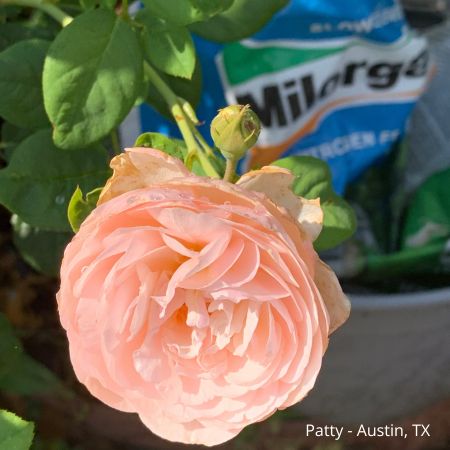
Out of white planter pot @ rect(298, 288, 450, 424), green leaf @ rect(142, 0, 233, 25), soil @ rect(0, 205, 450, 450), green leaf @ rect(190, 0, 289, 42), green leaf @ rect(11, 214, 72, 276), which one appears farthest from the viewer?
soil @ rect(0, 205, 450, 450)

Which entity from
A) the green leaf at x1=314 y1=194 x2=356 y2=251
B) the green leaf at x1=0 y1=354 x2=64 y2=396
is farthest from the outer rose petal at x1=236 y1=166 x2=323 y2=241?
the green leaf at x1=0 y1=354 x2=64 y2=396

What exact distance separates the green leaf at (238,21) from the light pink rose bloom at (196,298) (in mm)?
222

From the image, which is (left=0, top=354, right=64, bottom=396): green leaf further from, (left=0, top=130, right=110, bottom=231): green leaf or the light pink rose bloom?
the light pink rose bloom

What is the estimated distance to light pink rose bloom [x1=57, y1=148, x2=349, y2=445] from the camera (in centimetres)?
33

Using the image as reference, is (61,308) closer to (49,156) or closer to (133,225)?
(133,225)

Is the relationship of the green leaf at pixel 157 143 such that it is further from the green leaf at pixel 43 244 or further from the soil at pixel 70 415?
the soil at pixel 70 415

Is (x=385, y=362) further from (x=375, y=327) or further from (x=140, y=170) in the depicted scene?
(x=140, y=170)

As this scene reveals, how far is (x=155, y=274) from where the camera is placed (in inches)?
14.1

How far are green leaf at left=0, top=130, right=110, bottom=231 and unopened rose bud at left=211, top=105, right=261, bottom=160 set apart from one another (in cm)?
18

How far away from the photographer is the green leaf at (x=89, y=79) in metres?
0.46

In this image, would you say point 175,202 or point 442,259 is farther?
point 442,259

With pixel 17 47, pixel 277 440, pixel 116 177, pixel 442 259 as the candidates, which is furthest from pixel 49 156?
pixel 277 440

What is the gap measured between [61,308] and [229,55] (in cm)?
45

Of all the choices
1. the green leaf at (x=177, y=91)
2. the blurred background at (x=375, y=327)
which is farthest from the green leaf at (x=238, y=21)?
the blurred background at (x=375, y=327)
